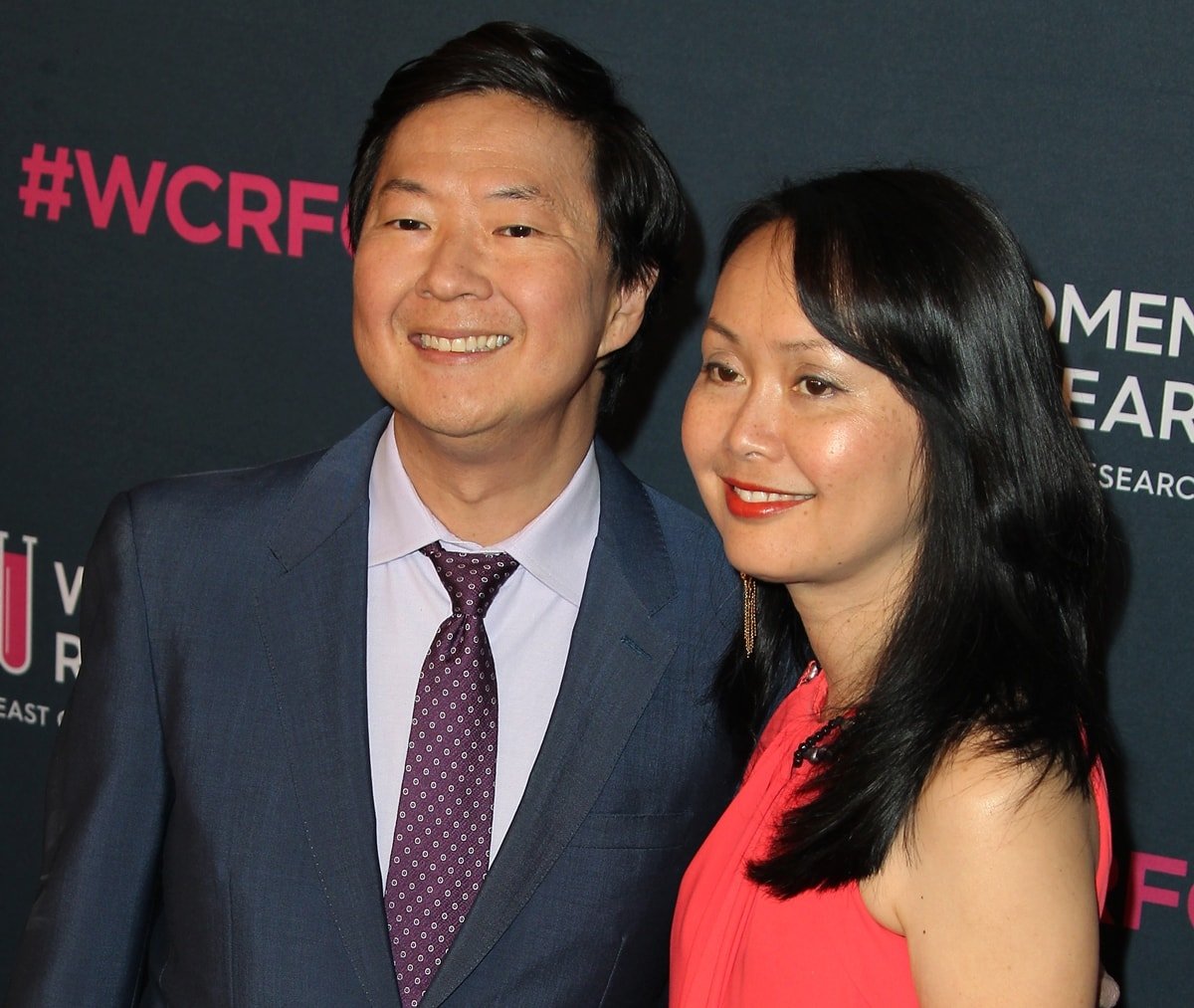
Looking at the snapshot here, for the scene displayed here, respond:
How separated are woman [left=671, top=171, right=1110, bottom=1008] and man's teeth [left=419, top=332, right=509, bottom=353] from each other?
0.32 metres

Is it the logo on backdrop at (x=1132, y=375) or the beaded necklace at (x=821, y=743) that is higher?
the logo on backdrop at (x=1132, y=375)

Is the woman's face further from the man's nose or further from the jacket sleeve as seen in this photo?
the jacket sleeve

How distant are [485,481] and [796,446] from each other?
1.82 feet

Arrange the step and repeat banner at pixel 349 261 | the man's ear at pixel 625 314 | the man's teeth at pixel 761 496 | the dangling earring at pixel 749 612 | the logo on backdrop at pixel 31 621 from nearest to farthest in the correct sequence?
the man's teeth at pixel 761 496, the dangling earring at pixel 749 612, the man's ear at pixel 625 314, the step and repeat banner at pixel 349 261, the logo on backdrop at pixel 31 621

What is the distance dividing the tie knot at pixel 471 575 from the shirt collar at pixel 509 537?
18 millimetres

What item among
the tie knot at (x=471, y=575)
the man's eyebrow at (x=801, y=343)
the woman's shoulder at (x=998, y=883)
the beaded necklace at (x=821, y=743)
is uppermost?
the man's eyebrow at (x=801, y=343)

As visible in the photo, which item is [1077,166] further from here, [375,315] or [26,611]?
[26,611]

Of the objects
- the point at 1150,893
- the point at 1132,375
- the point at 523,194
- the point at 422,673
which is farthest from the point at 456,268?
the point at 1150,893

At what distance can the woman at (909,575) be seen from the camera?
4.99ft

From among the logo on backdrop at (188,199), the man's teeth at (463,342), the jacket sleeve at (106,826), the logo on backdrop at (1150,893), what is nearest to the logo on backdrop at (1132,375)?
the logo on backdrop at (1150,893)

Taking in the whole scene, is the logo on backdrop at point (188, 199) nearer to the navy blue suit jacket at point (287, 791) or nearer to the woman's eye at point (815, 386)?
the navy blue suit jacket at point (287, 791)

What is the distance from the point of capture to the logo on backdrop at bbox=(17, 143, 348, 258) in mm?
2877

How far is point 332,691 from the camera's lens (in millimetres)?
1935

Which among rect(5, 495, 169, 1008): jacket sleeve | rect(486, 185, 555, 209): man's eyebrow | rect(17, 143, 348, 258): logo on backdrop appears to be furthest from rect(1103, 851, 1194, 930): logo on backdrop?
rect(17, 143, 348, 258): logo on backdrop
